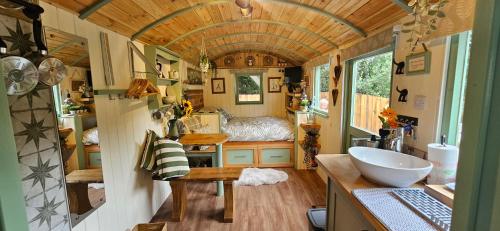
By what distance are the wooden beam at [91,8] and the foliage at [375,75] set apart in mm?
2308

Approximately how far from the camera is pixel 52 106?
1229 millimetres

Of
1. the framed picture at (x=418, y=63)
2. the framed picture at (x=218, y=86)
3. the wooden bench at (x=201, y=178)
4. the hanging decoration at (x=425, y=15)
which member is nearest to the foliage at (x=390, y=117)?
the framed picture at (x=418, y=63)

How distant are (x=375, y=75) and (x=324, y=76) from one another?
1.57 meters

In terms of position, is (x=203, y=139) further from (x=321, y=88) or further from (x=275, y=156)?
(x=321, y=88)

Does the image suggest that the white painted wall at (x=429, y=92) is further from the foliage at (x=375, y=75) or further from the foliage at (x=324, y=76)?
the foliage at (x=324, y=76)

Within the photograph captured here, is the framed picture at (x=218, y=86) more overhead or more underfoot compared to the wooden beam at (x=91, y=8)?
more underfoot

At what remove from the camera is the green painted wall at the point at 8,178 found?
1.45 ft

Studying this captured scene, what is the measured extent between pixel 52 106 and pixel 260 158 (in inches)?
131

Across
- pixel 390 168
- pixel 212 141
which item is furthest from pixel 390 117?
pixel 212 141

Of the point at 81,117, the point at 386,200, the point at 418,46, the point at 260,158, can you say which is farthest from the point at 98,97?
the point at 260,158

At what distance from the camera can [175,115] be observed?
298 cm

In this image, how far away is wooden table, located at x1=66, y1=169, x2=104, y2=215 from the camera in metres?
1.36

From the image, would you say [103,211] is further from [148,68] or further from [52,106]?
[148,68]

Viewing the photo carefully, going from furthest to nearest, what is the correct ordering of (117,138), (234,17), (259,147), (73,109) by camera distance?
(259,147)
(234,17)
(117,138)
(73,109)
